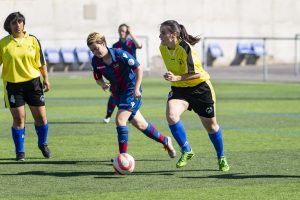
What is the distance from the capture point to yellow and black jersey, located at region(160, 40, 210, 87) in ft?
34.8

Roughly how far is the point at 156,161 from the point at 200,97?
1303 millimetres

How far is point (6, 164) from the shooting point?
11.3 metres

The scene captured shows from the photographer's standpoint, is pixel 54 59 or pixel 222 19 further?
pixel 222 19

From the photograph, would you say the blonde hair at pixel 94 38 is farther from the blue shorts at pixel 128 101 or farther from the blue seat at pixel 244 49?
the blue seat at pixel 244 49

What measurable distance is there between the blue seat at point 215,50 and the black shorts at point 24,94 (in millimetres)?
34962

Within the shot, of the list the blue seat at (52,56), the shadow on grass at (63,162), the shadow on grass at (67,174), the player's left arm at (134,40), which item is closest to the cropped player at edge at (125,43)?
the player's left arm at (134,40)

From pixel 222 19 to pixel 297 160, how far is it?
3648 cm

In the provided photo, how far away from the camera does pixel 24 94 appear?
11.8 meters

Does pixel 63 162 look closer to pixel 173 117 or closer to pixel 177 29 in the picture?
pixel 173 117

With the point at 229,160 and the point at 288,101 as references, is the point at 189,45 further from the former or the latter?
the point at 288,101

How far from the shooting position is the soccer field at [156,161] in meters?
9.17

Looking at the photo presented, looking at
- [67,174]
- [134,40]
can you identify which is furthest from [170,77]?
[134,40]

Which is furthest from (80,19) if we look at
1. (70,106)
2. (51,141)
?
(51,141)

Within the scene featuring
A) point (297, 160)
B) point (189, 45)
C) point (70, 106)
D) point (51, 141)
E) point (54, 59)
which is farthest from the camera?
point (54, 59)
